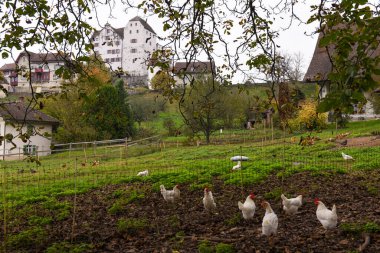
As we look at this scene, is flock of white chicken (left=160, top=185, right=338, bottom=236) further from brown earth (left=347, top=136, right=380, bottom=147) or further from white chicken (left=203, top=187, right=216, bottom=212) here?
brown earth (left=347, top=136, right=380, bottom=147)

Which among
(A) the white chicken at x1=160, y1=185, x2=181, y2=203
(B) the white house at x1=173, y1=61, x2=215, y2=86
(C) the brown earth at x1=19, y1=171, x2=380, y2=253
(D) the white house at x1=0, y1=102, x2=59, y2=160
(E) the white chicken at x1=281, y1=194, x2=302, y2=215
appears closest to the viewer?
(D) the white house at x1=0, y1=102, x2=59, y2=160

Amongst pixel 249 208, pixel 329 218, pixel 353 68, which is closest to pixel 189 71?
pixel 249 208

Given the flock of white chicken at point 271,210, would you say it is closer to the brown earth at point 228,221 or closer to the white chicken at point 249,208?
the white chicken at point 249,208

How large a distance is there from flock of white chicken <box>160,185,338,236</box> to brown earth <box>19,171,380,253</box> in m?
0.13

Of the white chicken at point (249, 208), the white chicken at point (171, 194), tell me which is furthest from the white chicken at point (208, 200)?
the white chicken at point (171, 194)

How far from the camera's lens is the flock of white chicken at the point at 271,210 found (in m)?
4.85

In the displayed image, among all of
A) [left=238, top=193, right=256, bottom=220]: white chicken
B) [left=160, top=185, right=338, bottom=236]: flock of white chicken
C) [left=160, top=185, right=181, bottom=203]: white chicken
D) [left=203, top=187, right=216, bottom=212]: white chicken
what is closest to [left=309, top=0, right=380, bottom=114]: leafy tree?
[left=160, top=185, right=338, bottom=236]: flock of white chicken

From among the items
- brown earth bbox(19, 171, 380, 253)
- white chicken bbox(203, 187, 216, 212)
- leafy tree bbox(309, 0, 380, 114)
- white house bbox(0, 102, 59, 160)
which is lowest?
brown earth bbox(19, 171, 380, 253)

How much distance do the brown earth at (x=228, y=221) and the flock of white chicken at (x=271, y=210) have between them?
0.42ft

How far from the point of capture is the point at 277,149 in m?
17.4

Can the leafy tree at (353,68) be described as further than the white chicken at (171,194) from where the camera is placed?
No

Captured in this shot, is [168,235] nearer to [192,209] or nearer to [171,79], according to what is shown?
[192,209]

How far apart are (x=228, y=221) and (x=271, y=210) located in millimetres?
991

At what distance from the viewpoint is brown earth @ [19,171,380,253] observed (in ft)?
15.8
